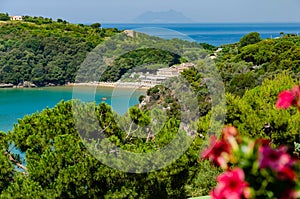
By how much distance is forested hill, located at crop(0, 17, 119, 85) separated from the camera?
3700cm

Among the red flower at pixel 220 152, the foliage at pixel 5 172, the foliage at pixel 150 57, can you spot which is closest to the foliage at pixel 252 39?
the foliage at pixel 150 57

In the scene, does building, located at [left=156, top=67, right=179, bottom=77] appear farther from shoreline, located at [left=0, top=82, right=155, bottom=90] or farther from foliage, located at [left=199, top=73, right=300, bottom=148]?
foliage, located at [left=199, top=73, right=300, bottom=148]

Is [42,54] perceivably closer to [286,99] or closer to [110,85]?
[110,85]

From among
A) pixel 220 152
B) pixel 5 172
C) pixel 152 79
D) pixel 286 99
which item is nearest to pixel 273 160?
pixel 220 152

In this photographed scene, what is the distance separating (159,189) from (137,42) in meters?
6.24

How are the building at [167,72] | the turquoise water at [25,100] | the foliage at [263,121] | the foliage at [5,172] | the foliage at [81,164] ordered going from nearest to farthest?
the foliage at [81,164] → the foliage at [5,172] → the foliage at [263,121] → the building at [167,72] → the turquoise water at [25,100]

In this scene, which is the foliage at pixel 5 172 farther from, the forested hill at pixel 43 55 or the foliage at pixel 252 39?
the forested hill at pixel 43 55

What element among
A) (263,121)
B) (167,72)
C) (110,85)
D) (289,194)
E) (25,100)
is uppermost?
(289,194)

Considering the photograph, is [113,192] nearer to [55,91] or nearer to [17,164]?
[17,164]

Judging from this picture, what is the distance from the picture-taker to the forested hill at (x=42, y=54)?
1457 inches

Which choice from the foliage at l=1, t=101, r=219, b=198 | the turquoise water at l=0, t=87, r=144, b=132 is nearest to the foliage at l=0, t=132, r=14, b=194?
the foliage at l=1, t=101, r=219, b=198

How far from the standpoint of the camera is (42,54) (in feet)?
127

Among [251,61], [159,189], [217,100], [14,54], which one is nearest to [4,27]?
[14,54]

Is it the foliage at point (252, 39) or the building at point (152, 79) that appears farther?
the foliage at point (252, 39)
